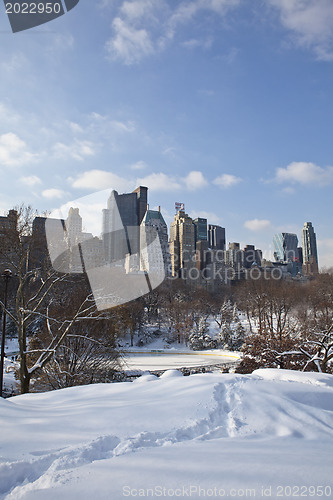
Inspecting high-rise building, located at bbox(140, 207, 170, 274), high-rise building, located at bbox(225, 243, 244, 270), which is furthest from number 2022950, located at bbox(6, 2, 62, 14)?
high-rise building, located at bbox(225, 243, 244, 270)

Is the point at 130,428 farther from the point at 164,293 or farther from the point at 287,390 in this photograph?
the point at 164,293

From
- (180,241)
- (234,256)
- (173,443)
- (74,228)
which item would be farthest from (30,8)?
(234,256)

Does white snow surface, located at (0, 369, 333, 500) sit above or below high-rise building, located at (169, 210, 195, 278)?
below

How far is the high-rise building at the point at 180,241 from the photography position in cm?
15312

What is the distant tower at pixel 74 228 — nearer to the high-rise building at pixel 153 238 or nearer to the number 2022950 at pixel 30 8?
the number 2022950 at pixel 30 8

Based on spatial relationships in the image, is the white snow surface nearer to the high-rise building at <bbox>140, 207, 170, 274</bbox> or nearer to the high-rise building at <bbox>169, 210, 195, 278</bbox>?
the high-rise building at <bbox>140, 207, 170, 274</bbox>

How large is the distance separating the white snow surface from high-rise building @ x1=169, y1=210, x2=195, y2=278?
139m

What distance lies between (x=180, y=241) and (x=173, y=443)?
156950 mm

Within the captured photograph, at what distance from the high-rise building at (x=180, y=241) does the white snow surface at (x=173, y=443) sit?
13858cm

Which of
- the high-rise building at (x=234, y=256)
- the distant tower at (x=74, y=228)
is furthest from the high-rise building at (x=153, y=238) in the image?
the distant tower at (x=74, y=228)

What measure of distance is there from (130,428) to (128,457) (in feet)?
3.12

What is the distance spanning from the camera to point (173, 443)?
12.3 ft

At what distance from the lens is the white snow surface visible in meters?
2.62

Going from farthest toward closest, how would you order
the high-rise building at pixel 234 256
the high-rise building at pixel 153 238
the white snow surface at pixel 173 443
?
the high-rise building at pixel 234 256 < the high-rise building at pixel 153 238 < the white snow surface at pixel 173 443
